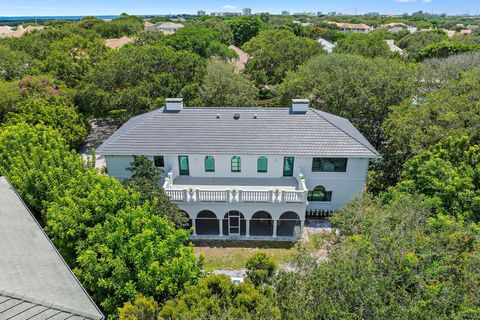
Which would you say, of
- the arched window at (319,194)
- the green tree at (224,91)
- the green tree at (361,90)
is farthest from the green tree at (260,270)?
the green tree at (224,91)

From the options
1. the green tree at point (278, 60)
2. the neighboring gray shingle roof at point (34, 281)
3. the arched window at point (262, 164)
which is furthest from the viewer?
the green tree at point (278, 60)

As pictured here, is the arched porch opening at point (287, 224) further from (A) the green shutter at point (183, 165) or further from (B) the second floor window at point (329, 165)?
(A) the green shutter at point (183, 165)

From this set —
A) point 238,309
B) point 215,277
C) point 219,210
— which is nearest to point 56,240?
point 215,277

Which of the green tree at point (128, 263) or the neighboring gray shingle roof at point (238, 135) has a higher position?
the neighboring gray shingle roof at point (238, 135)

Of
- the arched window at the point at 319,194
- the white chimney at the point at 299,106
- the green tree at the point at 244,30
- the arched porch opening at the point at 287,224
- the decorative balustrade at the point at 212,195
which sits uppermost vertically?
the green tree at the point at 244,30

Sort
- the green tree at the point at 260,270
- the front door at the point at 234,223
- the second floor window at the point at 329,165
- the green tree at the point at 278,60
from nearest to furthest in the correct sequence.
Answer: the green tree at the point at 260,270
the front door at the point at 234,223
the second floor window at the point at 329,165
the green tree at the point at 278,60

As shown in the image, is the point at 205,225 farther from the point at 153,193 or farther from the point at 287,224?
the point at 153,193

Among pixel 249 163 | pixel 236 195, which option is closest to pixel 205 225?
pixel 236 195
